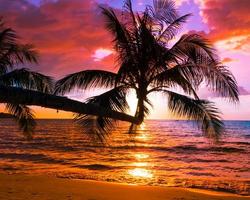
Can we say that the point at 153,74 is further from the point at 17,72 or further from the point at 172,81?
the point at 17,72

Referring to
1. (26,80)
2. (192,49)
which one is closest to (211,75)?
(192,49)

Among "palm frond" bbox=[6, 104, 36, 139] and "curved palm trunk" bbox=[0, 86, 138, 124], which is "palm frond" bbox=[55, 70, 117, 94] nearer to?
"curved palm trunk" bbox=[0, 86, 138, 124]

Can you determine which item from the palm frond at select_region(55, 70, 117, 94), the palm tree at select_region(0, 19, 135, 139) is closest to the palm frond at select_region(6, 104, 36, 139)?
the palm tree at select_region(0, 19, 135, 139)

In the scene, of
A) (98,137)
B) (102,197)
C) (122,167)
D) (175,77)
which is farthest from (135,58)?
A: (122,167)

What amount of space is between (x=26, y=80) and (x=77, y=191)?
144 inches

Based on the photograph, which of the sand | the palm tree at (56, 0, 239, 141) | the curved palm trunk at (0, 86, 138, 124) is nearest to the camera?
the curved palm trunk at (0, 86, 138, 124)

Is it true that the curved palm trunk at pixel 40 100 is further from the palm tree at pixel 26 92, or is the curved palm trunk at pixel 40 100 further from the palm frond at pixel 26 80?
the palm frond at pixel 26 80

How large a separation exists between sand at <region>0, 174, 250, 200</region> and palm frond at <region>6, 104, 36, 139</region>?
6.26 ft

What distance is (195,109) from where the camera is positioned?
8844mm

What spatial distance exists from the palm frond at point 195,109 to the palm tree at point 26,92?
2.08 meters

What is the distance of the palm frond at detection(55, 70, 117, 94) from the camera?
9.42 m

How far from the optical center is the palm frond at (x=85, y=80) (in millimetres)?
9422

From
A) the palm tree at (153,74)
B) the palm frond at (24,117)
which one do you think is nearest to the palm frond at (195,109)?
the palm tree at (153,74)

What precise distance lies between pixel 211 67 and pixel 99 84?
248cm
